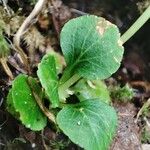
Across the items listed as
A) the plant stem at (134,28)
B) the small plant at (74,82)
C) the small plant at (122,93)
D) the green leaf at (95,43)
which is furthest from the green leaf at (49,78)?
the small plant at (122,93)

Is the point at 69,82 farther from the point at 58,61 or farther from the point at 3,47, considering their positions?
the point at 3,47

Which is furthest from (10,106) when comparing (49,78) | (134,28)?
(134,28)

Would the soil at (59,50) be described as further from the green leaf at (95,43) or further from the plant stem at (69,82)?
the green leaf at (95,43)

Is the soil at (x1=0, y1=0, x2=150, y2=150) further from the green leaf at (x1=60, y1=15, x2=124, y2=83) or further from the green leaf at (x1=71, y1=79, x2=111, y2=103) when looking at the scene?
the green leaf at (x1=60, y1=15, x2=124, y2=83)

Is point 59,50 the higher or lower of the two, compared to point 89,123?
lower

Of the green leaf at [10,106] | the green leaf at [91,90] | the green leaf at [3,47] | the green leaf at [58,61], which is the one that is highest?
the green leaf at [91,90]

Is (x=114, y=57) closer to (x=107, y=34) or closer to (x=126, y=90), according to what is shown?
(x=107, y=34)
